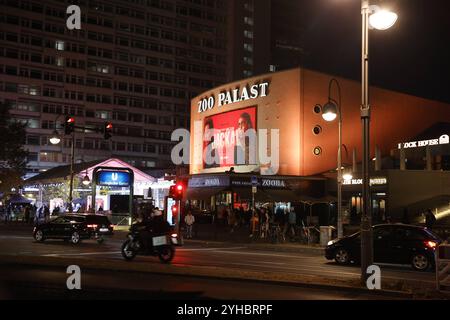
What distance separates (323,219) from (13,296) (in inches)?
1402

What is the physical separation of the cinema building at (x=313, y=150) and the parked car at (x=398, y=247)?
52.2 ft

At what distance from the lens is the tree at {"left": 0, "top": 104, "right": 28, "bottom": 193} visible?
49750 mm

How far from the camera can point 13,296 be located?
34.7 ft

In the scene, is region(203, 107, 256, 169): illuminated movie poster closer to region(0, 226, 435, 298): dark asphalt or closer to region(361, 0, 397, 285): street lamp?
region(0, 226, 435, 298): dark asphalt

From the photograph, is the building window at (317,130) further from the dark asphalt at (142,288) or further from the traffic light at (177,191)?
the dark asphalt at (142,288)

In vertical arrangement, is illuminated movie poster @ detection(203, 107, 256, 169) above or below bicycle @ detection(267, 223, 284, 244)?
above

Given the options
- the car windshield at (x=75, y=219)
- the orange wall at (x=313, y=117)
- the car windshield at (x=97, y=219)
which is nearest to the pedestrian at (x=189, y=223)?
the car windshield at (x=97, y=219)

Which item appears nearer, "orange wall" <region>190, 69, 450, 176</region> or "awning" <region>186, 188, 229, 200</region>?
"awning" <region>186, 188, 229, 200</region>

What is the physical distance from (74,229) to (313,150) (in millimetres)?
21934

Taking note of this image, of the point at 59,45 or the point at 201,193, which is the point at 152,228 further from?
the point at 59,45

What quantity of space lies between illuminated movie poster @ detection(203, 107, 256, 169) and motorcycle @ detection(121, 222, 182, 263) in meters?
28.3

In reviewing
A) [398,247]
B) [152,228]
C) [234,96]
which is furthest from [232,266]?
[234,96]

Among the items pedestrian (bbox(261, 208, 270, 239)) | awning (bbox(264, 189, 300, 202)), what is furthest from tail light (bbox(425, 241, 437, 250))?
awning (bbox(264, 189, 300, 202))
